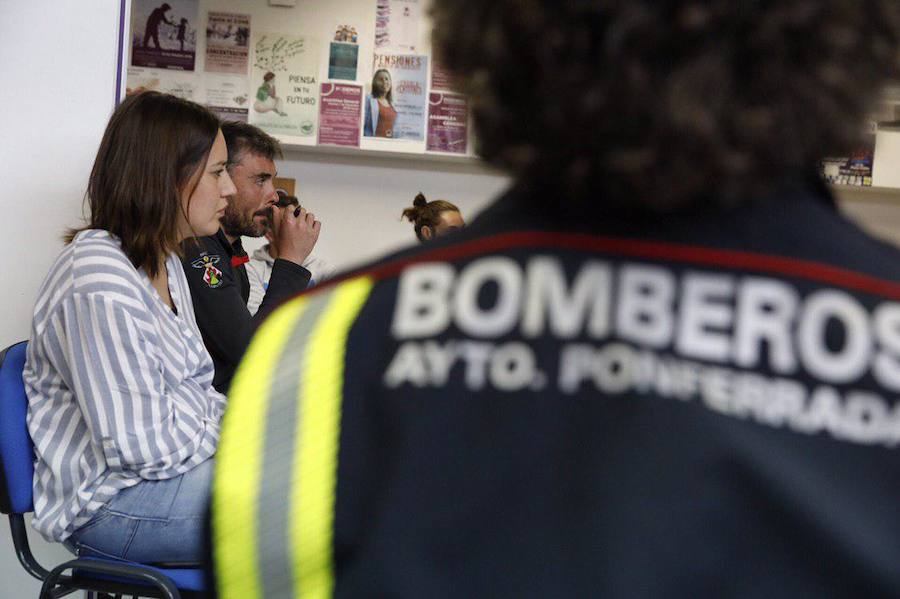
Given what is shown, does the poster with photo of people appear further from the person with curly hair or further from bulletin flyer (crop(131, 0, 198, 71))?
the person with curly hair

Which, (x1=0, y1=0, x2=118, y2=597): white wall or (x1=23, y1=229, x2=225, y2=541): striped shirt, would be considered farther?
(x1=0, y1=0, x2=118, y2=597): white wall

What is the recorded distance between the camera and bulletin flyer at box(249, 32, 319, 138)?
11.9ft

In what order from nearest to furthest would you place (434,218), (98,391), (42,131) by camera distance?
1. (98,391)
2. (42,131)
3. (434,218)

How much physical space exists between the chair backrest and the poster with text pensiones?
2.17 metres

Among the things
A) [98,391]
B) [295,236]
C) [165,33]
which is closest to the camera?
[98,391]

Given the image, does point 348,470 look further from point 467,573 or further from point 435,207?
point 435,207

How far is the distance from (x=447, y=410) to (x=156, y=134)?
1.51 m

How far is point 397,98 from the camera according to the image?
3.68 meters

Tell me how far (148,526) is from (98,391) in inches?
8.9

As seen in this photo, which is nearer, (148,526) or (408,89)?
(148,526)

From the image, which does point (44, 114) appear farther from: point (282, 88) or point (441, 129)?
point (441, 129)

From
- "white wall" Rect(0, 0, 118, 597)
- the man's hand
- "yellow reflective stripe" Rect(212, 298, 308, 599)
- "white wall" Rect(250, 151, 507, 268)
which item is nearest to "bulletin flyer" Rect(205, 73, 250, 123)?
"white wall" Rect(250, 151, 507, 268)

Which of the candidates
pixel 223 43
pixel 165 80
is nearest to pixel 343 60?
pixel 223 43

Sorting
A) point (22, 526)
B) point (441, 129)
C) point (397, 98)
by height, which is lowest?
Answer: point (22, 526)
